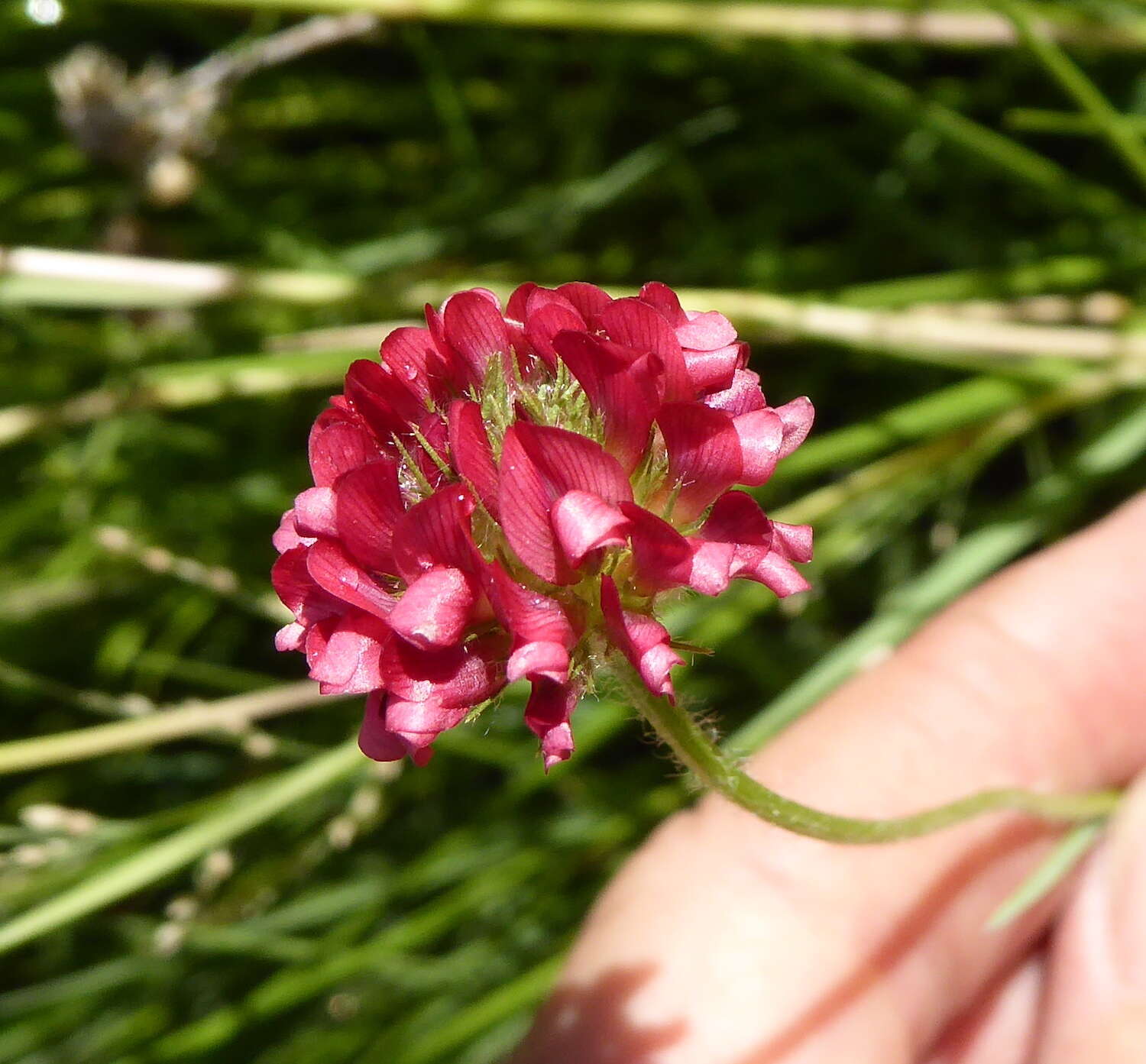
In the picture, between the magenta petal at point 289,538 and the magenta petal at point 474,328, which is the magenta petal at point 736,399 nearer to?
the magenta petal at point 474,328

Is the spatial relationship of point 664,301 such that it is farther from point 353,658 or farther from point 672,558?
point 353,658

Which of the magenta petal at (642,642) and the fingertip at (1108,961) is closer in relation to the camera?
the magenta petal at (642,642)

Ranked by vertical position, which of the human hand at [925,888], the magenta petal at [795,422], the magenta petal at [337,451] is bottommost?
the human hand at [925,888]

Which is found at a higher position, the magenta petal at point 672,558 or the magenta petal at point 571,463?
the magenta petal at point 571,463

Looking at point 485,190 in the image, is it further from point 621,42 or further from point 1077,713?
point 1077,713

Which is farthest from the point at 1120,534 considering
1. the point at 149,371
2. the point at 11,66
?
the point at 11,66

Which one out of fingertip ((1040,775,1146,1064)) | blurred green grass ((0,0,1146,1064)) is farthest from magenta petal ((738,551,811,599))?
fingertip ((1040,775,1146,1064))

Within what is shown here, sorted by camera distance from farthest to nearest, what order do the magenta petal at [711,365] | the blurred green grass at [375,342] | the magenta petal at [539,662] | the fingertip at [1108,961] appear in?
the blurred green grass at [375,342], the fingertip at [1108,961], the magenta petal at [711,365], the magenta petal at [539,662]

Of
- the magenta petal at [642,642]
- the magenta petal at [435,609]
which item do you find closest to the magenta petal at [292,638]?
the magenta petal at [435,609]
